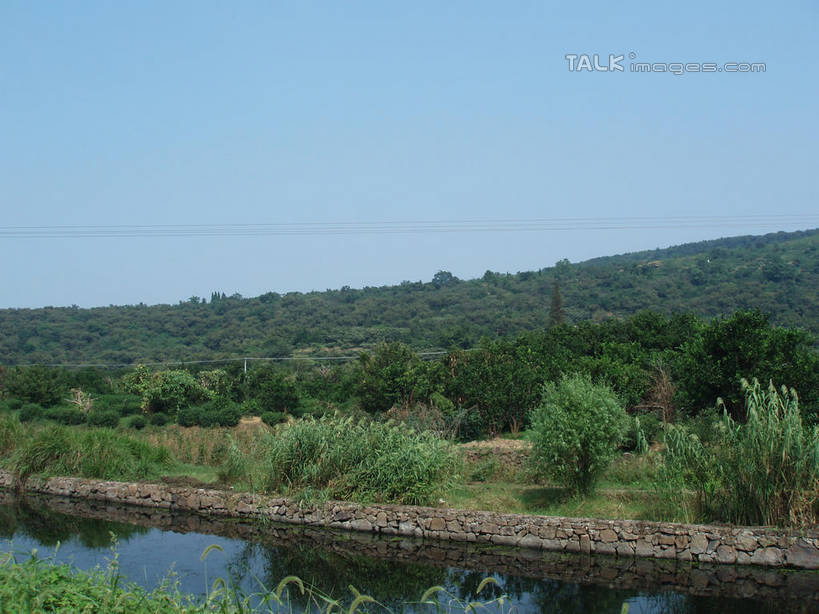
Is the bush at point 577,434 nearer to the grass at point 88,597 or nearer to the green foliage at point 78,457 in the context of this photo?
the grass at point 88,597

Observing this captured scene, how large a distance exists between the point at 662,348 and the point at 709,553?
74.5ft

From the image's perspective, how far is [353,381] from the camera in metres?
35.5

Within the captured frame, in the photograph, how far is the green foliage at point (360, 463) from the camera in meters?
14.3

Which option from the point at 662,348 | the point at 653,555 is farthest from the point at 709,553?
the point at 662,348

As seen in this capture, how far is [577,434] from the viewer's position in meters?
13.8

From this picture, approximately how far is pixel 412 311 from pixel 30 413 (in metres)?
51.9

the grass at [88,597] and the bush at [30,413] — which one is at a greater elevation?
the grass at [88,597]

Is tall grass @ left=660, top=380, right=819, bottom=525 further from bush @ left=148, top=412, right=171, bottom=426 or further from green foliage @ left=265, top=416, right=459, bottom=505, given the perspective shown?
bush @ left=148, top=412, right=171, bottom=426

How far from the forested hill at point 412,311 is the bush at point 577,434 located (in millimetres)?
41110

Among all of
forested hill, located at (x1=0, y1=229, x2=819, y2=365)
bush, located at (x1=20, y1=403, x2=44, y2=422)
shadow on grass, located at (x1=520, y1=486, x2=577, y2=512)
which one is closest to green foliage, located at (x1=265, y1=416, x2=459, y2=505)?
shadow on grass, located at (x1=520, y1=486, x2=577, y2=512)

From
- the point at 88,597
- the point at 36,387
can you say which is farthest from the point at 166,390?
the point at 88,597

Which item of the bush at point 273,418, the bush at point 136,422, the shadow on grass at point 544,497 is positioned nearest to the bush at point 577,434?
the shadow on grass at point 544,497

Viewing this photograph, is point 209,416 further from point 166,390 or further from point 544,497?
point 544,497

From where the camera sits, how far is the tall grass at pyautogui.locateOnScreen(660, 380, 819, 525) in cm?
1162
